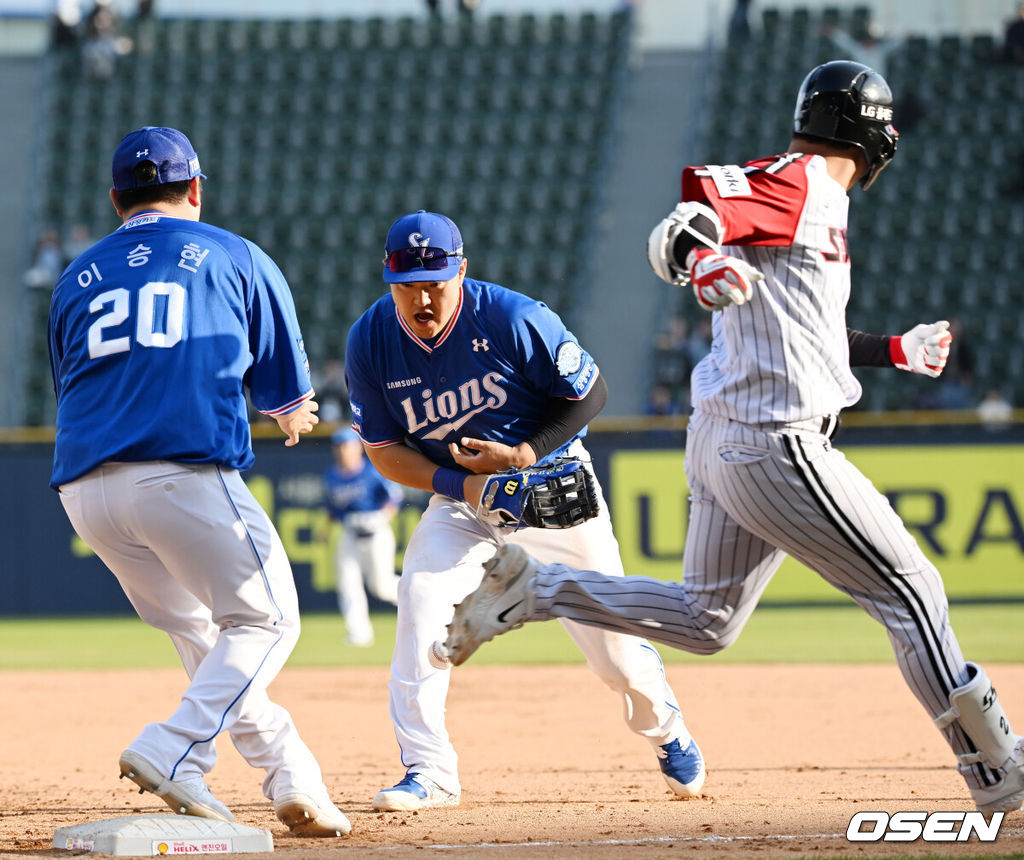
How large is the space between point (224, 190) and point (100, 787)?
1600cm

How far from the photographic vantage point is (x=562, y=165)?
69.1ft

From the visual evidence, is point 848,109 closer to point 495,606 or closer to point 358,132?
point 495,606

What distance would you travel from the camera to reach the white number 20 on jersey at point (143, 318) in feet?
13.3

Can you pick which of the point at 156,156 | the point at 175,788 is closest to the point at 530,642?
the point at 175,788

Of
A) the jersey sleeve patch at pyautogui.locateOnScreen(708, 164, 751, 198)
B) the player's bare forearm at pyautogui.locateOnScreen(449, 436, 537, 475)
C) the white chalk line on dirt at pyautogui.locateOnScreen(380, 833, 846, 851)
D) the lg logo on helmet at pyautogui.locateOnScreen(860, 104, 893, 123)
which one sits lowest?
the white chalk line on dirt at pyautogui.locateOnScreen(380, 833, 846, 851)

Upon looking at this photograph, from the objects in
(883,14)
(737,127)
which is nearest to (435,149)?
(737,127)

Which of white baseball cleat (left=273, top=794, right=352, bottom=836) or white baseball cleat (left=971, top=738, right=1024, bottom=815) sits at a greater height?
white baseball cleat (left=971, top=738, right=1024, bottom=815)

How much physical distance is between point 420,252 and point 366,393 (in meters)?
0.62

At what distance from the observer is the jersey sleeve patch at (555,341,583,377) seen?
201 inches

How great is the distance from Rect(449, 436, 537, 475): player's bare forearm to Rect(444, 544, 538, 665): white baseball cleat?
899mm

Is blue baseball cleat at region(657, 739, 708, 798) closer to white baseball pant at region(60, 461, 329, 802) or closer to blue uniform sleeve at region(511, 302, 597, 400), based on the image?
blue uniform sleeve at region(511, 302, 597, 400)

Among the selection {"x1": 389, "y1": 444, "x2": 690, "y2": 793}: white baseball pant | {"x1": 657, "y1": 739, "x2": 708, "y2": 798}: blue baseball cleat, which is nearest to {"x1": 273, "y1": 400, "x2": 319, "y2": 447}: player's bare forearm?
{"x1": 389, "y1": 444, "x2": 690, "y2": 793}: white baseball pant

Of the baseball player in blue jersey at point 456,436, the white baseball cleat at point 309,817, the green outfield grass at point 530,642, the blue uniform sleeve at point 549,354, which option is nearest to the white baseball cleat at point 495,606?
the white baseball cleat at point 309,817

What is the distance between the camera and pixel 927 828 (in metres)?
4.20
